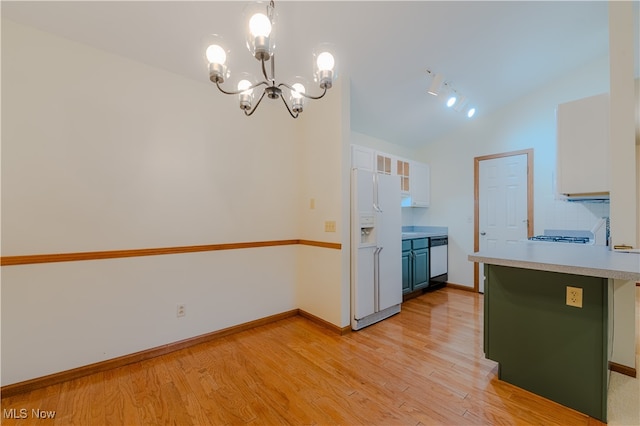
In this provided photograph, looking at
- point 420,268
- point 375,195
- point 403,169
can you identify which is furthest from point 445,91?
point 420,268

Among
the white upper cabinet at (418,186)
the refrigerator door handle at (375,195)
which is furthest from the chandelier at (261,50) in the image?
the white upper cabinet at (418,186)

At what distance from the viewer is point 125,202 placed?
7.17 ft

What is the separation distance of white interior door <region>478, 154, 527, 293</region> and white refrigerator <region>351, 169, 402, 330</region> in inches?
69.2

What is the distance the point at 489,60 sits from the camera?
2893mm

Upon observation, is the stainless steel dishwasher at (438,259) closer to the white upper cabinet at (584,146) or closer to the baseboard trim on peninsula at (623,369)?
the white upper cabinet at (584,146)

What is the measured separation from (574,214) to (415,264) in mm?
2106

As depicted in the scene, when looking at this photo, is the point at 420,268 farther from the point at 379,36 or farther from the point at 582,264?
the point at 379,36

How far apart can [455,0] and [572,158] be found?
5.84ft

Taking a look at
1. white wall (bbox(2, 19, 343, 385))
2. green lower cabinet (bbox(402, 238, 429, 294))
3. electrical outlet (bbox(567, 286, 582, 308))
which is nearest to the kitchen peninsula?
electrical outlet (bbox(567, 286, 582, 308))

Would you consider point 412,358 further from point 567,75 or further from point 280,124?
point 567,75

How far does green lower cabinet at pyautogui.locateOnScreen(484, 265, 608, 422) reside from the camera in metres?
1.51

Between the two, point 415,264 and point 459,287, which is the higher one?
point 415,264

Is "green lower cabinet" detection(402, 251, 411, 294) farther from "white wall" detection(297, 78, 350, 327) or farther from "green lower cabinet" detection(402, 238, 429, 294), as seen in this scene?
"white wall" detection(297, 78, 350, 327)

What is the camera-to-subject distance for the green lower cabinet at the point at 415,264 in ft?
12.1
